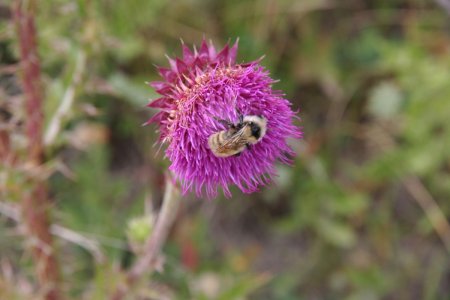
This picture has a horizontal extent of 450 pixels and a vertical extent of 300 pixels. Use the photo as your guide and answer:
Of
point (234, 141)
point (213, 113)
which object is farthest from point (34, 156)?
point (234, 141)

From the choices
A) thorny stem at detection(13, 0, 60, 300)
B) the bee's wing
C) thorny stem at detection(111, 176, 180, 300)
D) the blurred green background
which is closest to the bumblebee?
the bee's wing

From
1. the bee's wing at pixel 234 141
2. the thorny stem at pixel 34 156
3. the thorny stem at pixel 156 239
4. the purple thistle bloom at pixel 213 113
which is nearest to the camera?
the bee's wing at pixel 234 141

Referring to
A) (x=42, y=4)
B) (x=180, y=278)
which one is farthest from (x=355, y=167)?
(x=42, y=4)

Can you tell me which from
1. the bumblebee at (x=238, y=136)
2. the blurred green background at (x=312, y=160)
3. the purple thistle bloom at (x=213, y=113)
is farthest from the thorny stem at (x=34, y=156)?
the bumblebee at (x=238, y=136)

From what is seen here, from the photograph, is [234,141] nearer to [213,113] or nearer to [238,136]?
[238,136]

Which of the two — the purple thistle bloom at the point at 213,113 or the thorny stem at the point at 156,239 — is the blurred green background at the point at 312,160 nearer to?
the thorny stem at the point at 156,239
